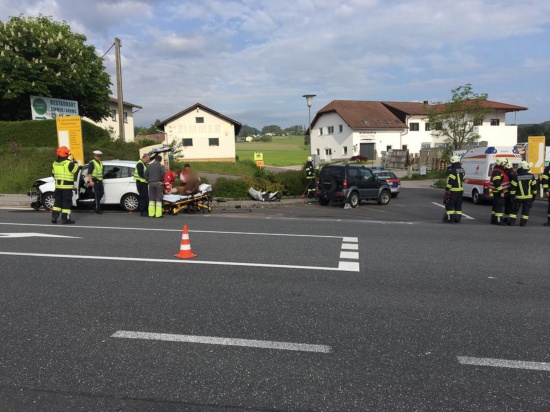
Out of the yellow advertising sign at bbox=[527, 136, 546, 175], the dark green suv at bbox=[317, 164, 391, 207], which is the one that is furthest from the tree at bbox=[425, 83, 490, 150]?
the dark green suv at bbox=[317, 164, 391, 207]

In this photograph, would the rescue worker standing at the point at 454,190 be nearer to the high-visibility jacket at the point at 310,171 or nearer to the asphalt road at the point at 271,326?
the asphalt road at the point at 271,326

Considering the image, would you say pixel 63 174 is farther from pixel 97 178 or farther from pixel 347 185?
pixel 347 185

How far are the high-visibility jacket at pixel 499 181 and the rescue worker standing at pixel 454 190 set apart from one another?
0.83 meters

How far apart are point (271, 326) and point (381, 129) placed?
54.9m

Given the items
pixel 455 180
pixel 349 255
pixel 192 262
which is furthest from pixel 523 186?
pixel 192 262

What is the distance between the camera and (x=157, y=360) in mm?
3842

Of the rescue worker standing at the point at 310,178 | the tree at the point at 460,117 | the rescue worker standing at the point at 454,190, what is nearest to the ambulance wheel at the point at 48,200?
the rescue worker standing at the point at 310,178

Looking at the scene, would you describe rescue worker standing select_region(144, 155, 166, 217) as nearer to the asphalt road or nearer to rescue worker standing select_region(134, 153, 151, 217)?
rescue worker standing select_region(134, 153, 151, 217)

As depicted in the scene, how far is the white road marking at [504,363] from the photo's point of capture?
12.4 feet

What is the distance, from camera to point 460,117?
3566 centimetres

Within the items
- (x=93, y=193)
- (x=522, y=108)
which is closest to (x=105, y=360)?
(x=93, y=193)

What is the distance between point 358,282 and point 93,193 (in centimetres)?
1019

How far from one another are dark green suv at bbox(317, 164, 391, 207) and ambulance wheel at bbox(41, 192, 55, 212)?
9679 mm

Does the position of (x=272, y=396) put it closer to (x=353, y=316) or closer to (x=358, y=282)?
(x=353, y=316)
